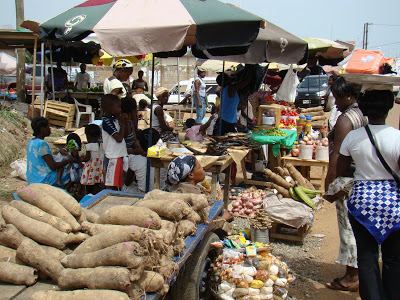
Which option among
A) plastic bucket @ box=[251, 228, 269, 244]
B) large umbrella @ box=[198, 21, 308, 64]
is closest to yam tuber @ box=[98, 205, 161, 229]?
plastic bucket @ box=[251, 228, 269, 244]

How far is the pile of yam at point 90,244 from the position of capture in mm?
2219

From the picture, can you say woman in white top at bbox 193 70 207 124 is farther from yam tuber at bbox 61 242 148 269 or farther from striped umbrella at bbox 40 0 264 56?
yam tuber at bbox 61 242 148 269

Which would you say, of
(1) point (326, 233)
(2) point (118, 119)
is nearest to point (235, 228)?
(1) point (326, 233)

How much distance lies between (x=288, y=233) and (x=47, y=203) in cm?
387

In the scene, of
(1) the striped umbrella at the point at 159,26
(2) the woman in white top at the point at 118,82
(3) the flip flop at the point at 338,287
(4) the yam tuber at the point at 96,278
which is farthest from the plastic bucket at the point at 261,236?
(2) the woman in white top at the point at 118,82

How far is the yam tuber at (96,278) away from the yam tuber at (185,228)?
86 cm

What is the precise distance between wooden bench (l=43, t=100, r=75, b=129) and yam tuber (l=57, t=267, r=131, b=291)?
32.7 feet

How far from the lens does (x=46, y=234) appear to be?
2.58m

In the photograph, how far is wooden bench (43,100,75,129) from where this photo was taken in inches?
457

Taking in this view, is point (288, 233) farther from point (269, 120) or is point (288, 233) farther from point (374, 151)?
point (269, 120)

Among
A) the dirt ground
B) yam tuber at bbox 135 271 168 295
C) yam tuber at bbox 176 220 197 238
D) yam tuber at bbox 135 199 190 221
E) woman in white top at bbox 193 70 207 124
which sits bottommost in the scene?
the dirt ground

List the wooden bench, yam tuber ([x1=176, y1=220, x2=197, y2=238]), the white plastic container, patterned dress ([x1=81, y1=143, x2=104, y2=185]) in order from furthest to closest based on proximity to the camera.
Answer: the wooden bench < the white plastic container < patterned dress ([x1=81, y1=143, x2=104, y2=185]) < yam tuber ([x1=176, y1=220, x2=197, y2=238])

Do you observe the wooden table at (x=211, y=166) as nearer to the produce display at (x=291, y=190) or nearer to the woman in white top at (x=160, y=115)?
the produce display at (x=291, y=190)

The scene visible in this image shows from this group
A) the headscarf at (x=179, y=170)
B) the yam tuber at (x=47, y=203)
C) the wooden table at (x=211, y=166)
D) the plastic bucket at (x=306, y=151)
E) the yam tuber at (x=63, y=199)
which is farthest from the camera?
the plastic bucket at (x=306, y=151)
